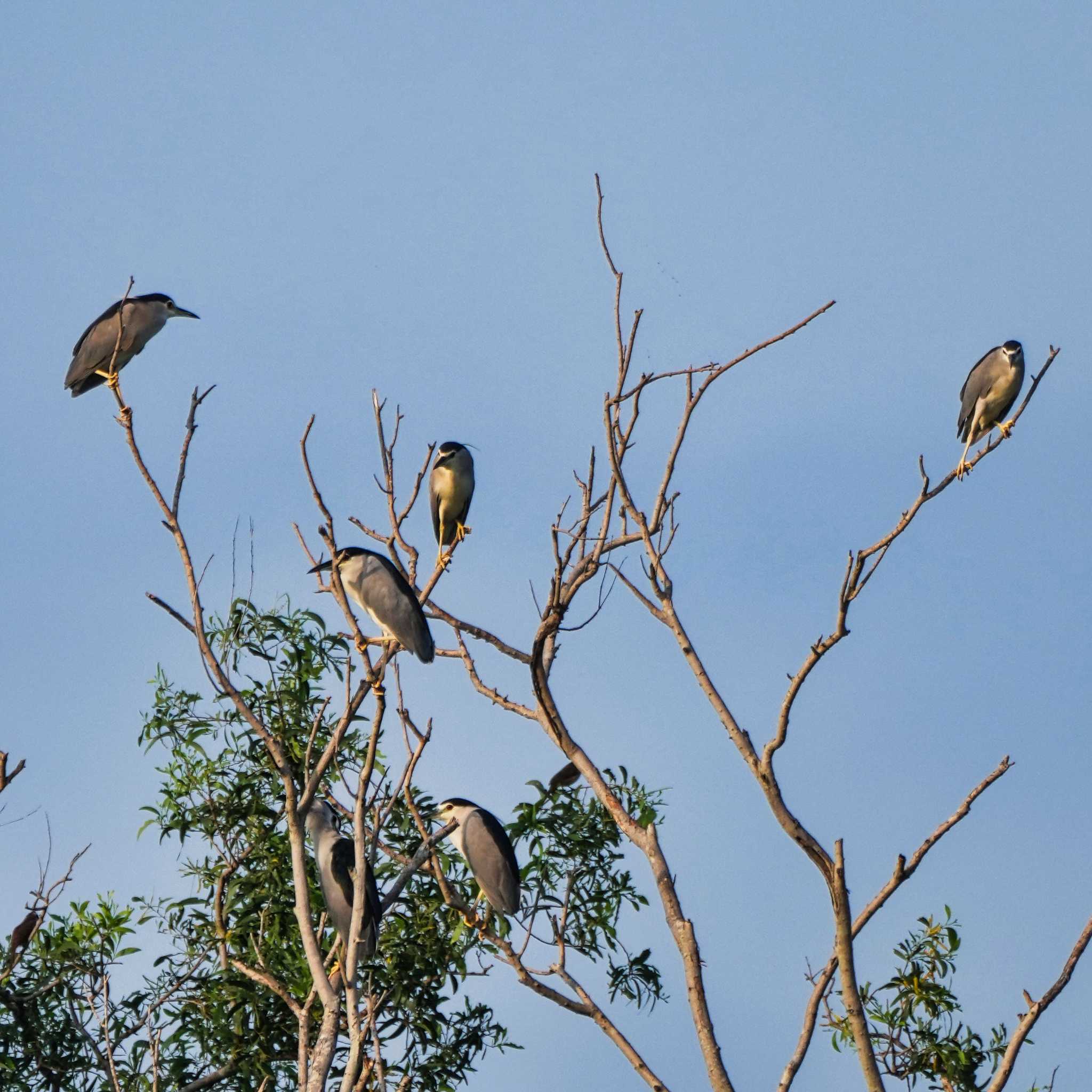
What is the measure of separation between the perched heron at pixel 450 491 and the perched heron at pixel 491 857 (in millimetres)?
2185

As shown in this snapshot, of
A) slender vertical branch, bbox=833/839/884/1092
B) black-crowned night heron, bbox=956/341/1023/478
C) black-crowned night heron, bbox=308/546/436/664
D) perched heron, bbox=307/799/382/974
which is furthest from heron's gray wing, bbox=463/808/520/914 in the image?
black-crowned night heron, bbox=956/341/1023/478

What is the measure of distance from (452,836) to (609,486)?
3.23 m

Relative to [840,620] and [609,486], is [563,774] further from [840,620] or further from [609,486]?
[840,620]

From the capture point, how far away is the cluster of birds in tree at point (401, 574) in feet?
19.9

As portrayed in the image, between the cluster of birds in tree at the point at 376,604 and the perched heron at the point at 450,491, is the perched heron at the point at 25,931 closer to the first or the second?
the cluster of birds in tree at the point at 376,604

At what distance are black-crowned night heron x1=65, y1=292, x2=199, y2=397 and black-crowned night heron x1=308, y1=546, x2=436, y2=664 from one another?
1.89m

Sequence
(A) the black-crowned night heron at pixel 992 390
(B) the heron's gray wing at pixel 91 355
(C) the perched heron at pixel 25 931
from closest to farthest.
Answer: (C) the perched heron at pixel 25 931, (B) the heron's gray wing at pixel 91 355, (A) the black-crowned night heron at pixel 992 390

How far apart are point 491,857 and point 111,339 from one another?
3513mm

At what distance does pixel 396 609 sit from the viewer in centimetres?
641

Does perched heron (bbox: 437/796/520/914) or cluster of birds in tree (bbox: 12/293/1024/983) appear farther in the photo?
perched heron (bbox: 437/796/520/914)

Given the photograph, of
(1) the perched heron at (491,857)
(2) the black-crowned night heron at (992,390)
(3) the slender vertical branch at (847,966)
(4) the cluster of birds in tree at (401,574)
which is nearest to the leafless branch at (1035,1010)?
(3) the slender vertical branch at (847,966)

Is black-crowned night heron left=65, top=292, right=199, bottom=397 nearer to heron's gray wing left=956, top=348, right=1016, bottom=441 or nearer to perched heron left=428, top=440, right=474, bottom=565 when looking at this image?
perched heron left=428, top=440, right=474, bottom=565

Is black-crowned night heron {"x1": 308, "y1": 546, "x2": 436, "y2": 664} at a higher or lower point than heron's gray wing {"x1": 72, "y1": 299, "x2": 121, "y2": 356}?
lower

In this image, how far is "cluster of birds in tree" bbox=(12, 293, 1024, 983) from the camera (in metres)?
6.06
